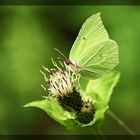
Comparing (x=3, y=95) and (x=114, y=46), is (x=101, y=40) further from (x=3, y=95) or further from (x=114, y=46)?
(x=3, y=95)

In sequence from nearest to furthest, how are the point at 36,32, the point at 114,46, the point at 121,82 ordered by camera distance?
the point at 114,46 → the point at 121,82 → the point at 36,32

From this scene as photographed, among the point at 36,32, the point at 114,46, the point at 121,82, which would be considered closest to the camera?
the point at 114,46

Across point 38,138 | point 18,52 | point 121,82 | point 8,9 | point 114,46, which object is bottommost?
point 38,138

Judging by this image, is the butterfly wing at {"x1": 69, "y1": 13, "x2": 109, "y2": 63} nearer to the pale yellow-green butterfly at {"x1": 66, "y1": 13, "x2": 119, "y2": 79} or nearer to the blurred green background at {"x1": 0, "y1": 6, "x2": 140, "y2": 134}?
the pale yellow-green butterfly at {"x1": 66, "y1": 13, "x2": 119, "y2": 79}

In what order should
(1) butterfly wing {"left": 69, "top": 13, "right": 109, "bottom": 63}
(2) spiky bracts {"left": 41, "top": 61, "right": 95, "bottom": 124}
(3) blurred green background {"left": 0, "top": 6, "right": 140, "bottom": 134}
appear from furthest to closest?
(3) blurred green background {"left": 0, "top": 6, "right": 140, "bottom": 134}
(2) spiky bracts {"left": 41, "top": 61, "right": 95, "bottom": 124}
(1) butterfly wing {"left": 69, "top": 13, "right": 109, "bottom": 63}

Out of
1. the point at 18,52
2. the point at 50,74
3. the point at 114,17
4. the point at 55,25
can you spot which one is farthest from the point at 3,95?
the point at 50,74

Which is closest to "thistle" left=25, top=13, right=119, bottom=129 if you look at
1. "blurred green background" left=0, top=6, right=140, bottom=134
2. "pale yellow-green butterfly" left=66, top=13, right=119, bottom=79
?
"pale yellow-green butterfly" left=66, top=13, right=119, bottom=79

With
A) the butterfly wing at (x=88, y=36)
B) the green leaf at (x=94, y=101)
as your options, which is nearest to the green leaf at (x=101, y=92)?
the green leaf at (x=94, y=101)
